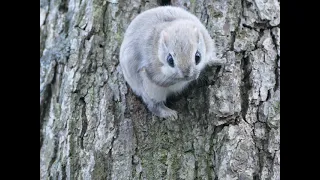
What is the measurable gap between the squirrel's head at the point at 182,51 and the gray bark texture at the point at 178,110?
171 millimetres

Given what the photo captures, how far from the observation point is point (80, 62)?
2930 mm

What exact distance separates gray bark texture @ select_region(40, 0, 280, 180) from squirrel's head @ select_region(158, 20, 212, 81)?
0.56 ft

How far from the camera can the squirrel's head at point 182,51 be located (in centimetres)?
247

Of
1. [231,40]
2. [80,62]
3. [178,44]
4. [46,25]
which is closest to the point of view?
[178,44]

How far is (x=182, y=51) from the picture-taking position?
2.48 meters

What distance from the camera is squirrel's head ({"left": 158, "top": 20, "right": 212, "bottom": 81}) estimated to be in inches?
97.3

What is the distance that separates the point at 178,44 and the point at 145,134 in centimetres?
62

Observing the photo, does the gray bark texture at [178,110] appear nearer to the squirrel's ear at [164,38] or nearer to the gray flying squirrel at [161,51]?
the gray flying squirrel at [161,51]

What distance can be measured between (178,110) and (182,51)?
0.47m

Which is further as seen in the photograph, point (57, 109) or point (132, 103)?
point (57, 109)

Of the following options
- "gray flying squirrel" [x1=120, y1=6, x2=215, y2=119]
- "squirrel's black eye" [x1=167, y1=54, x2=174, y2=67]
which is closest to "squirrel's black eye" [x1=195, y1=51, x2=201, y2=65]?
"gray flying squirrel" [x1=120, y1=6, x2=215, y2=119]

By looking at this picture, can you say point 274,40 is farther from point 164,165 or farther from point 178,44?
point 164,165

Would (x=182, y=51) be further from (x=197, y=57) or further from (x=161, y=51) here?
(x=161, y=51)
